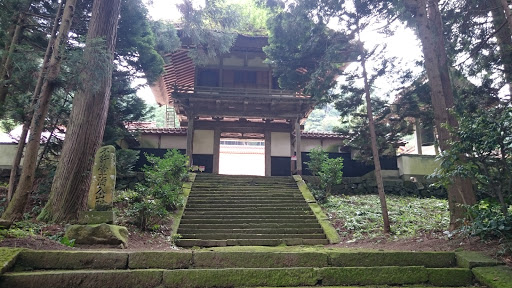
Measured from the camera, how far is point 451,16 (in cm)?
725

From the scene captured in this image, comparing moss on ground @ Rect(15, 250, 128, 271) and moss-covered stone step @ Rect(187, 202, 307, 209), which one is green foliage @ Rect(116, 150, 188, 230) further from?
moss on ground @ Rect(15, 250, 128, 271)

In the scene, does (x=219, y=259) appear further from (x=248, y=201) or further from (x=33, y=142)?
(x=248, y=201)

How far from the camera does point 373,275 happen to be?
3748 millimetres

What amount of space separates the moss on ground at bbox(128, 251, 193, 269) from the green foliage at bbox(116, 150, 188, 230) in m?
3.10

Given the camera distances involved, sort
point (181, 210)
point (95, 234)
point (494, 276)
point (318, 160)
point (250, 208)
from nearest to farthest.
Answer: point (494, 276)
point (95, 234)
point (181, 210)
point (250, 208)
point (318, 160)

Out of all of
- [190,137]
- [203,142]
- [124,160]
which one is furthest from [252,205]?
[203,142]

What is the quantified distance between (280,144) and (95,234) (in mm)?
A: 10489

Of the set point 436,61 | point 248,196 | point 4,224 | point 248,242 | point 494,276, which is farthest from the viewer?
point 248,196

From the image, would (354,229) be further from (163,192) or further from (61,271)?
(61,271)

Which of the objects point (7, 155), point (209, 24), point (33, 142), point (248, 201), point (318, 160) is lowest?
point (248, 201)

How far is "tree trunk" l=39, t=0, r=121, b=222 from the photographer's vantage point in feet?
20.1

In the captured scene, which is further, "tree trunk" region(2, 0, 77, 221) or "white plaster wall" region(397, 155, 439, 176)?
"white plaster wall" region(397, 155, 439, 176)

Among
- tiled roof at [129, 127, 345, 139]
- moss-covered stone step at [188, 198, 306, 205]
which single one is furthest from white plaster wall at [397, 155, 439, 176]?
moss-covered stone step at [188, 198, 306, 205]

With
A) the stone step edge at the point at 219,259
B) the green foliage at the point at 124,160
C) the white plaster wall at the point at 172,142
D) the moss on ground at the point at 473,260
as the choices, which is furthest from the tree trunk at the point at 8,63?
the moss on ground at the point at 473,260
